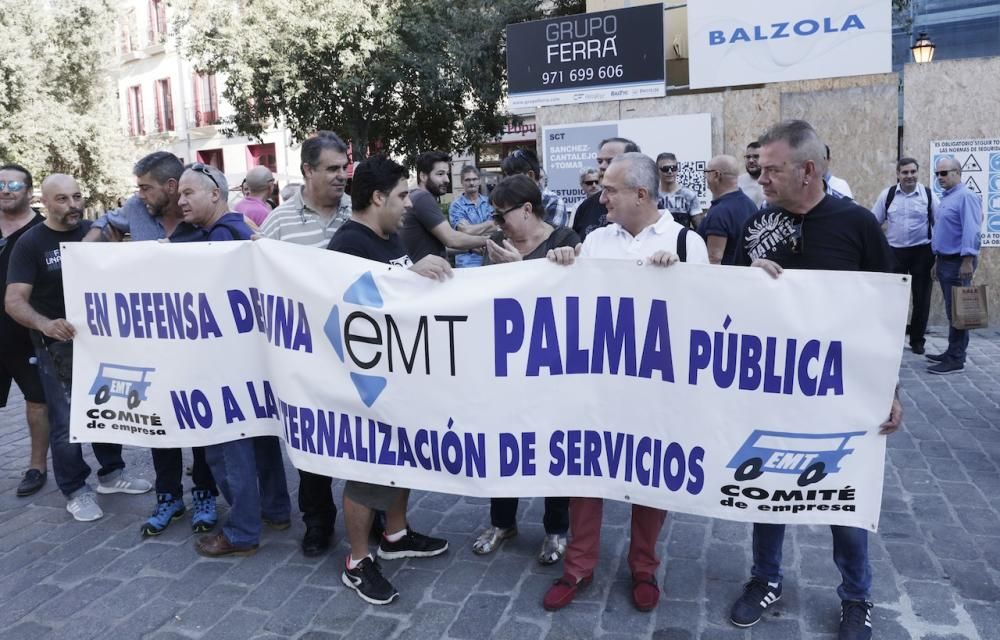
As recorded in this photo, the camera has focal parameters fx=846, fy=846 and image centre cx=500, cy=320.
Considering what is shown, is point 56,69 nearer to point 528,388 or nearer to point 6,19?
point 6,19

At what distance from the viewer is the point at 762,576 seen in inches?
142

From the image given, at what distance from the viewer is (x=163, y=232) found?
4.77m

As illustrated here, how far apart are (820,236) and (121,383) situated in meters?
3.55

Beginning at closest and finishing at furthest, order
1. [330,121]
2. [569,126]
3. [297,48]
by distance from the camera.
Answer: [569,126], [297,48], [330,121]

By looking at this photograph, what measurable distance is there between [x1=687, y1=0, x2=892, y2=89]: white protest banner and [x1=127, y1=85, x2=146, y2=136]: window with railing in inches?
1389

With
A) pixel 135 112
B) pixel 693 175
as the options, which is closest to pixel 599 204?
pixel 693 175

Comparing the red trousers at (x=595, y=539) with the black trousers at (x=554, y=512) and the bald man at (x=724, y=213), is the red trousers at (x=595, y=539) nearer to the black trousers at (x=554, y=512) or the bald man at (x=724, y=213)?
the black trousers at (x=554, y=512)

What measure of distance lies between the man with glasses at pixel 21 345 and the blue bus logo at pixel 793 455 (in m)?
4.31

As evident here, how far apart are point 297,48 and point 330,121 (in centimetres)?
196

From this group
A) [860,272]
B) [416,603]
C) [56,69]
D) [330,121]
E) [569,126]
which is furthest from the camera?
[56,69]

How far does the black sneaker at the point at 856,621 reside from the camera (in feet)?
10.7

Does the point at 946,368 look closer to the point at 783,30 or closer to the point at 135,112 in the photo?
the point at 783,30


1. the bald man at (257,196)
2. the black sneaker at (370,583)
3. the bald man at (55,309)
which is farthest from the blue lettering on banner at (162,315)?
the bald man at (257,196)

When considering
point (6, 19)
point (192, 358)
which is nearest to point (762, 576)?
point (192, 358)
